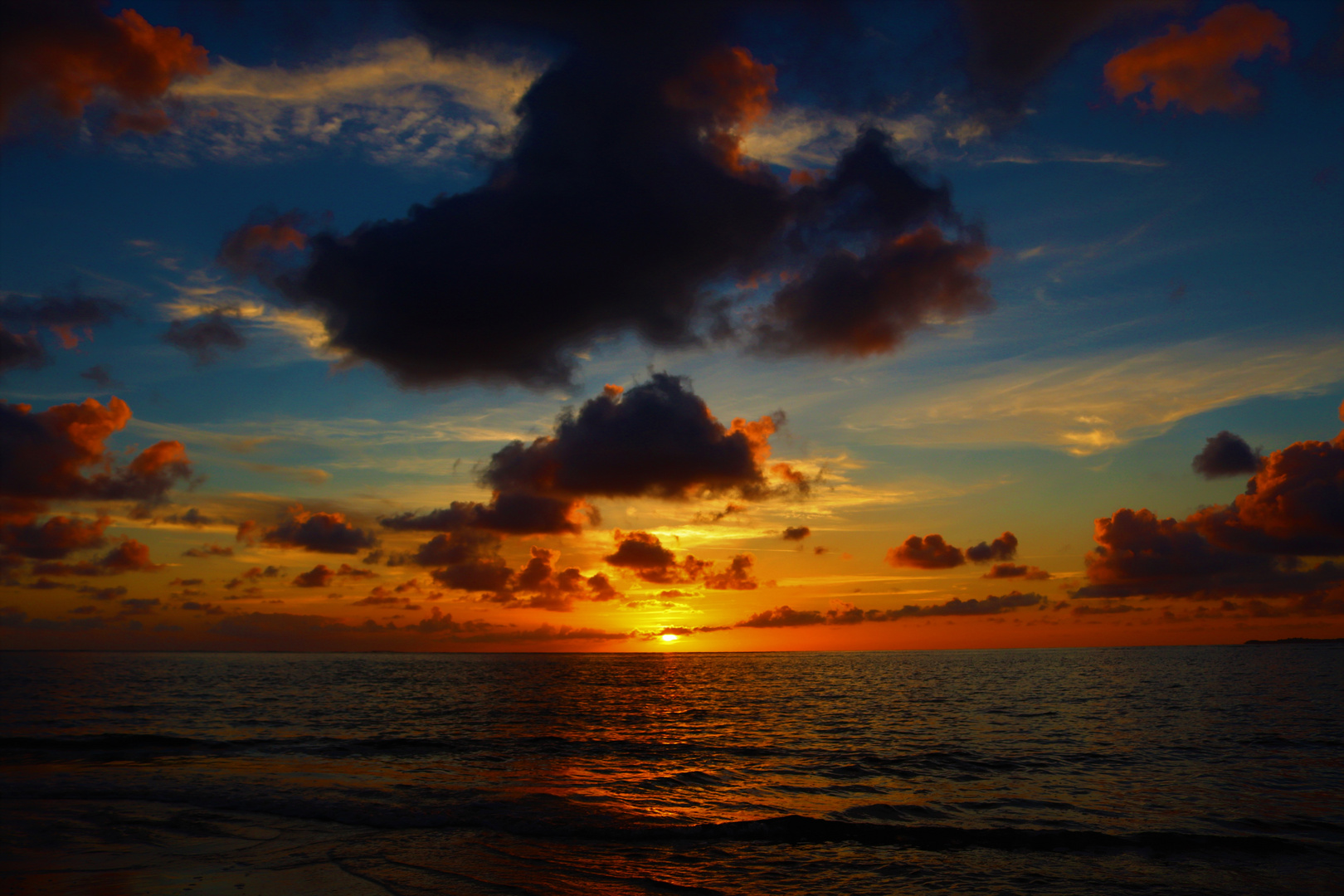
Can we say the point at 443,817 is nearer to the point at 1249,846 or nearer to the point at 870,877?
the point at 870,877

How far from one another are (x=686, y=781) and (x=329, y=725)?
34.0 m

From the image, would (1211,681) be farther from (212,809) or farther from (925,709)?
(212,809)

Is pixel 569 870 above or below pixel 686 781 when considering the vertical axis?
above

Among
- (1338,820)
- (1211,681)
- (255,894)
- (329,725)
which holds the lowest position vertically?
(1211,681)

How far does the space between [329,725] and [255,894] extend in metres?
41.2

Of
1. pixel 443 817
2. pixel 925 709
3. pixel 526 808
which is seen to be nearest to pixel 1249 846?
pixel 526 808

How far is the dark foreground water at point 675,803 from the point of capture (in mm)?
18469

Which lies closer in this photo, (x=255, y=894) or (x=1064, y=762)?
(x=255, y=894)

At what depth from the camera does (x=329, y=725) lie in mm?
52250

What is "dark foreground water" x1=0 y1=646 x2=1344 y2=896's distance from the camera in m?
18.5

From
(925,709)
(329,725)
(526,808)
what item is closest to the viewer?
(526,808)

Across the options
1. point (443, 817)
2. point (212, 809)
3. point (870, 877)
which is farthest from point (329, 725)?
point (870, 877)

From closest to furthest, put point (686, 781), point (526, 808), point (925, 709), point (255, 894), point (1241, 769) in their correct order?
1. point (255, 894)
2. point (526, 808)
3. point (686, 781)
4. point (1241, 769)
5. point (925, 709)

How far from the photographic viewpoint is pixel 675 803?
2750cm
